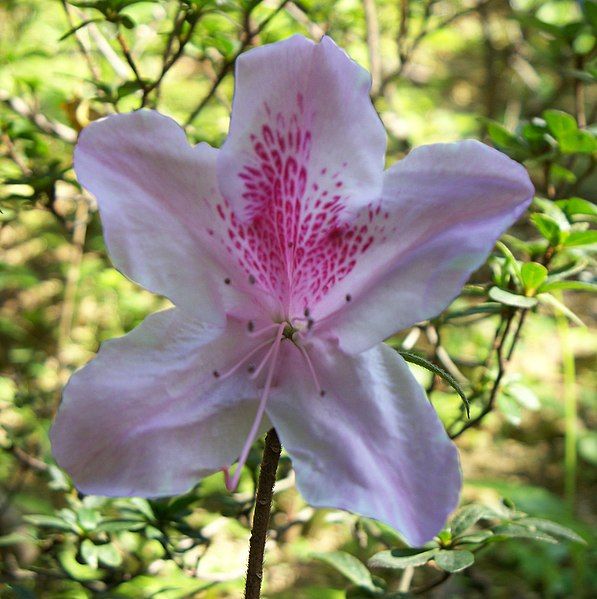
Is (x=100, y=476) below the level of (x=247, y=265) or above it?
below

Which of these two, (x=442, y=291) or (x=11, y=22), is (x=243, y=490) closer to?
(x=442, y=291)

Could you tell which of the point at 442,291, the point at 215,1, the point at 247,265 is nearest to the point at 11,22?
the point at 215,1

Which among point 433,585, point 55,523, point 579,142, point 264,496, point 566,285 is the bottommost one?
point 433,585

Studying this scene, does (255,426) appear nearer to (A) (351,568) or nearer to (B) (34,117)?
(A) (351,568)

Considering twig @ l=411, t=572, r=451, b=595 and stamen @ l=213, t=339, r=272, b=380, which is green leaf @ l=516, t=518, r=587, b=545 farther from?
stamen @ l=213, t=339, r=272, b=380

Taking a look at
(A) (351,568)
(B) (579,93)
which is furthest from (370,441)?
(B) (579,93)

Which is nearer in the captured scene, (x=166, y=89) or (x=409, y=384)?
(x=409, y=384)
